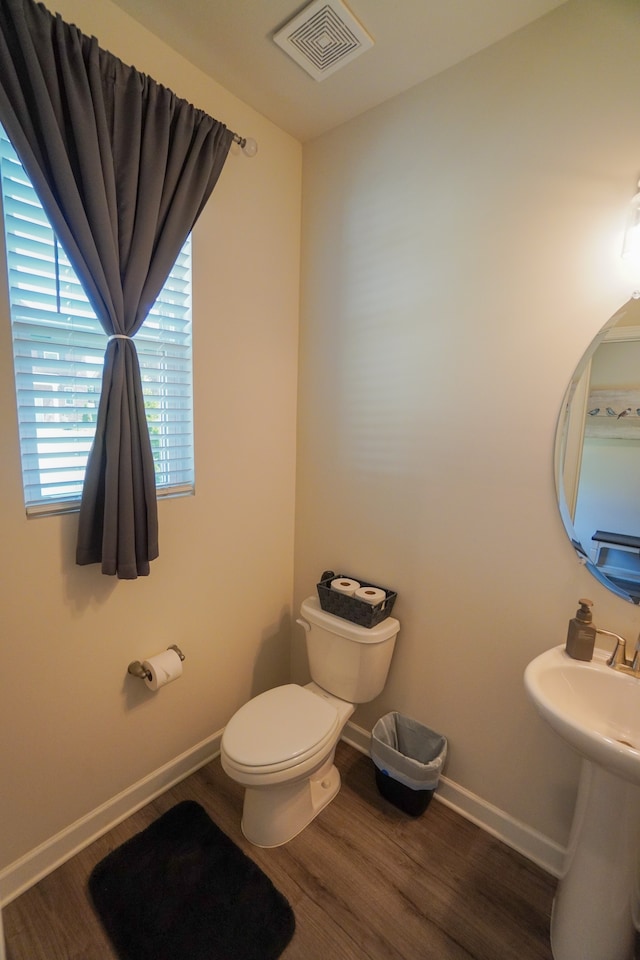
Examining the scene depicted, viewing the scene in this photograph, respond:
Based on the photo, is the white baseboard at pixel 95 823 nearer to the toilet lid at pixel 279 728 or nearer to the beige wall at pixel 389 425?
the beige wall at pixel 389 425

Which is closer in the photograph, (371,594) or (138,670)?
(138,670)

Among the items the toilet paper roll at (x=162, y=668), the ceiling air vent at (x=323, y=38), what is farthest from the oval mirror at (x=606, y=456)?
the toilet paper roll at (x=162, y=668)

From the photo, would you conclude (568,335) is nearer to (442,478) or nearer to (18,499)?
(442,478)

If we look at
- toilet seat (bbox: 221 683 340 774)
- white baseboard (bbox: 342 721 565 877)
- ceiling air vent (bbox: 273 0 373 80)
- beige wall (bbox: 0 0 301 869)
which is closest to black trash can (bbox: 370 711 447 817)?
white baseboard (bbox: 342 721 565 877)

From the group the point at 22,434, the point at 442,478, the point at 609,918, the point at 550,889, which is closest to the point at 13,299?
the point at 22,434

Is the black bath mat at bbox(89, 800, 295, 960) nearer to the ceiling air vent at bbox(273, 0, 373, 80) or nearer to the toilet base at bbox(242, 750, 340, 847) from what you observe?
the toilet base at bbox(242, 750, 340, 847)

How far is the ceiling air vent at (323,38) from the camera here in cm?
119

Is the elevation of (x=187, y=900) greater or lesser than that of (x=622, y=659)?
lesser

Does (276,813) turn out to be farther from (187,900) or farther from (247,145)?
(247,145)

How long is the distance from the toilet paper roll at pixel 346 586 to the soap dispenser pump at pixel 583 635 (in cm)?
75

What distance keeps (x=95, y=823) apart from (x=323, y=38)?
2730 mm

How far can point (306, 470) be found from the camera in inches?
78.2

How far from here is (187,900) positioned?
1260 millimetres

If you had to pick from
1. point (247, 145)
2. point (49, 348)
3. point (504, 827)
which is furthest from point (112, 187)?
point (504, 827)
